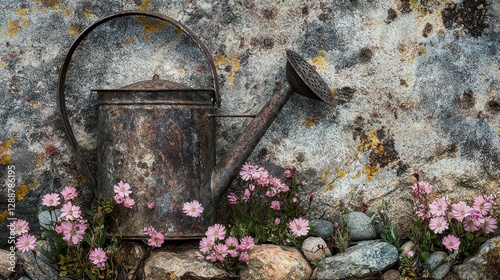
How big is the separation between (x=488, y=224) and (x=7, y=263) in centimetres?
252

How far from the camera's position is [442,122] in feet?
13.0

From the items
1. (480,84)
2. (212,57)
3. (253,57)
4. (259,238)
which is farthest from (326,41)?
(259,238)

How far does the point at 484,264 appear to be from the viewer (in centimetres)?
328

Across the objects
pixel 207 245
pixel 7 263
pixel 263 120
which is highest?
pixel 263 120

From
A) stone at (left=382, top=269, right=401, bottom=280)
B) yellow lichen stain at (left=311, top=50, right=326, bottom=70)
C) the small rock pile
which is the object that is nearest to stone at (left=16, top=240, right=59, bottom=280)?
the small rock pile

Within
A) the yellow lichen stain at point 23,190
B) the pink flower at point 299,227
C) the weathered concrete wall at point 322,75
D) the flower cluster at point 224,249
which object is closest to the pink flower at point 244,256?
the flower cluster at point 224,249

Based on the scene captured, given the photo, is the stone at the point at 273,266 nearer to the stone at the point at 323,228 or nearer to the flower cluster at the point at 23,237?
the stone at the point at 323,228

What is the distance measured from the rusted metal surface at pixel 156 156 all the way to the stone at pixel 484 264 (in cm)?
138

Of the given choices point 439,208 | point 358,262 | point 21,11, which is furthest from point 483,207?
point 21,11

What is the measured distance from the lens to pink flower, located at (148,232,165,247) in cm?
341

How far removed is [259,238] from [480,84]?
162 centimetres

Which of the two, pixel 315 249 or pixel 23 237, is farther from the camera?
pixel 315 249

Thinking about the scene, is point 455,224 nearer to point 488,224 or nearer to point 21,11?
point 488,224

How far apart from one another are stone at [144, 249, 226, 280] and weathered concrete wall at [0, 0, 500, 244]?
820 millimetres
